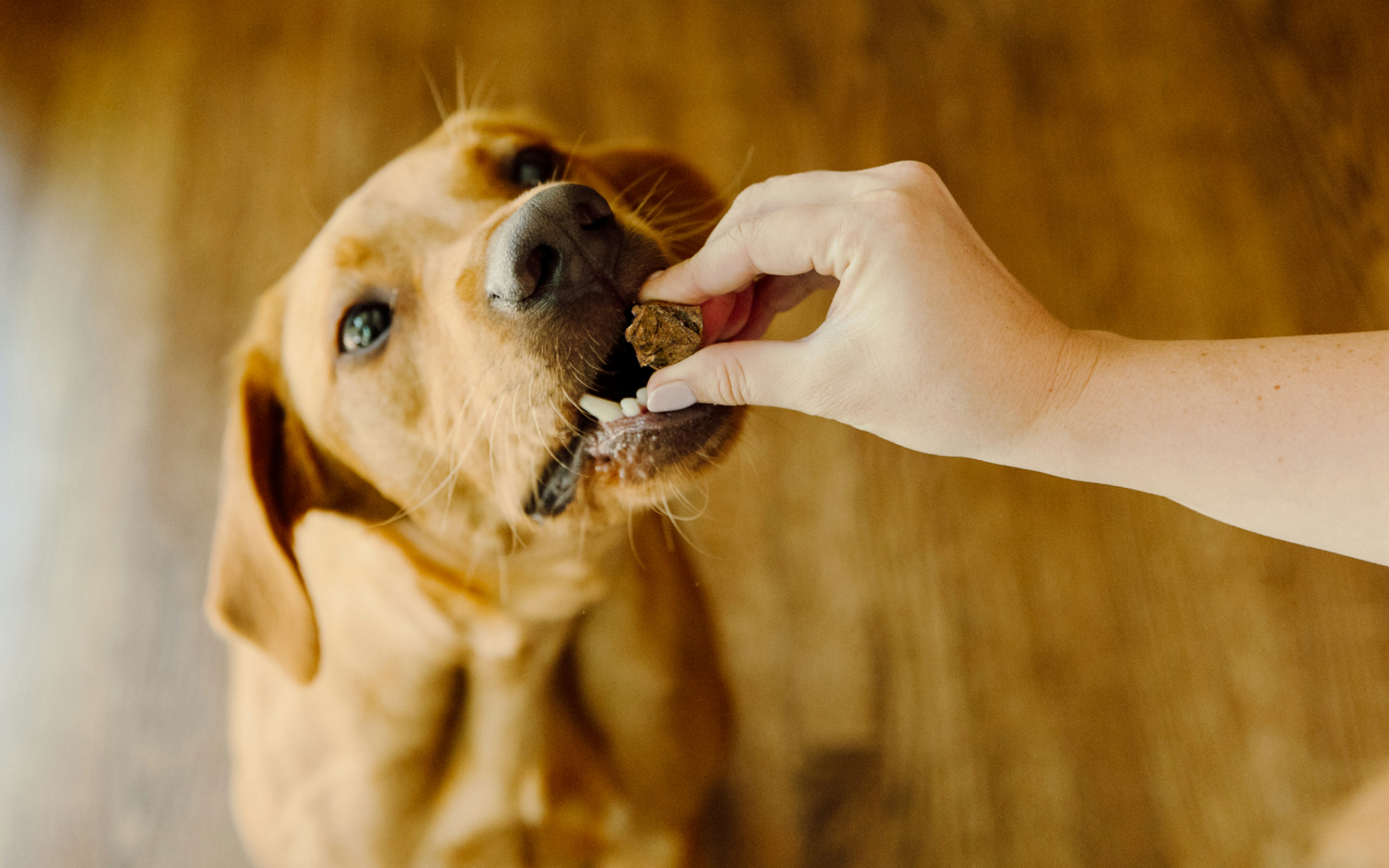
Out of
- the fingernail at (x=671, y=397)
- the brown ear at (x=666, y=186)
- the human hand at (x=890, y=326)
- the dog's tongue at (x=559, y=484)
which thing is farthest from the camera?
the brown ear at (x=666, y=186)

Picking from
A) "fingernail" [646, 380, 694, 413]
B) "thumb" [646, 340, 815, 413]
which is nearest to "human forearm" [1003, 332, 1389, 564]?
"thumb" [646, 340, 815, 413]

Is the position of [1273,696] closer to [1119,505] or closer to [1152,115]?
[1119,505]

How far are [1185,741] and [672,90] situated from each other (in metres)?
1.75

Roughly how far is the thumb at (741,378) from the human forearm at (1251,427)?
0.81 feet

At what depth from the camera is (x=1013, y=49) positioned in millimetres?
2041

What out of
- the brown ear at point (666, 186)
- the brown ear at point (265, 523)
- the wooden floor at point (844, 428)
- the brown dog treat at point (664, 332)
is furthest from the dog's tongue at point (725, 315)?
the wooden floor at point (844, 428)

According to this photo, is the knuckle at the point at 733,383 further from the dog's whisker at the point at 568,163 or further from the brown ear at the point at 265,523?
the brown ear at the point at 265,523

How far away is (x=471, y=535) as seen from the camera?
114 centimetres

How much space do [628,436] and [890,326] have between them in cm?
36

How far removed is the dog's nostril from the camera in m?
0.86

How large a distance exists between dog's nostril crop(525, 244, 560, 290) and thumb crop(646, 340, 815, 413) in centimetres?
15

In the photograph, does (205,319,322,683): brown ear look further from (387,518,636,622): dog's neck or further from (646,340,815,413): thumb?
(646,340,815,413): thumb

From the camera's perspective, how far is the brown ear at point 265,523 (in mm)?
1089

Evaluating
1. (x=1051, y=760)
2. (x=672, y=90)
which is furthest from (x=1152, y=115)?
(x=1051, y=760)
